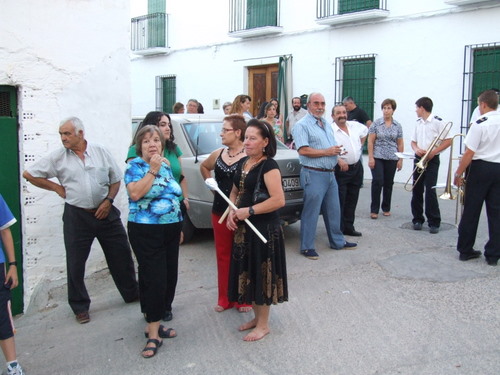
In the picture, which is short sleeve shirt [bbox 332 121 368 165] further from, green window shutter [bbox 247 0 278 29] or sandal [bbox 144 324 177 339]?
green window shutter [bbox 247 0 278 29]

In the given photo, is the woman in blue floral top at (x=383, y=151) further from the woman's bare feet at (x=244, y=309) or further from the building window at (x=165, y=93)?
the building window at (x=165, y=93)

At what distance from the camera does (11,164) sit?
5.40m

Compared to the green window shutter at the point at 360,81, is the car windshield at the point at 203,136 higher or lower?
lower

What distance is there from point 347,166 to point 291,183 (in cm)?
76

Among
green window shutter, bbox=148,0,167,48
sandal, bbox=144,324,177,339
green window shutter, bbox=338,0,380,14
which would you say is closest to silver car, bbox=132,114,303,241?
sandal, bbox=144,324,177,339

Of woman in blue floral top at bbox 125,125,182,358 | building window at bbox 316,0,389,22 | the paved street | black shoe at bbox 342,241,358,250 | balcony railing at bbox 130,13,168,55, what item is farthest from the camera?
balcony railing at bbox 130,13,168,55

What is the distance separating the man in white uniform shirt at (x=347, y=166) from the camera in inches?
279

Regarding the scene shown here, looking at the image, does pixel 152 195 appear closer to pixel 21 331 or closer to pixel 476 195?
pixel 21 331

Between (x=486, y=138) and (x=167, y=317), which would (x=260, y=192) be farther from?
(x=486, y=138)

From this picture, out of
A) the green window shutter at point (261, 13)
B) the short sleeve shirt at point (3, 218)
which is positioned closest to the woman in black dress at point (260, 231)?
the short sleeve shirt at point (3, 218)

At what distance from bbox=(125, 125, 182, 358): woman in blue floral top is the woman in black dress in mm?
491

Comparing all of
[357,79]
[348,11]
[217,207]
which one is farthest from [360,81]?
[217,207]

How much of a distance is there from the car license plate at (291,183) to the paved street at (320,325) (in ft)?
2.56

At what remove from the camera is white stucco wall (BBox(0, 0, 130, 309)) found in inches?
213
